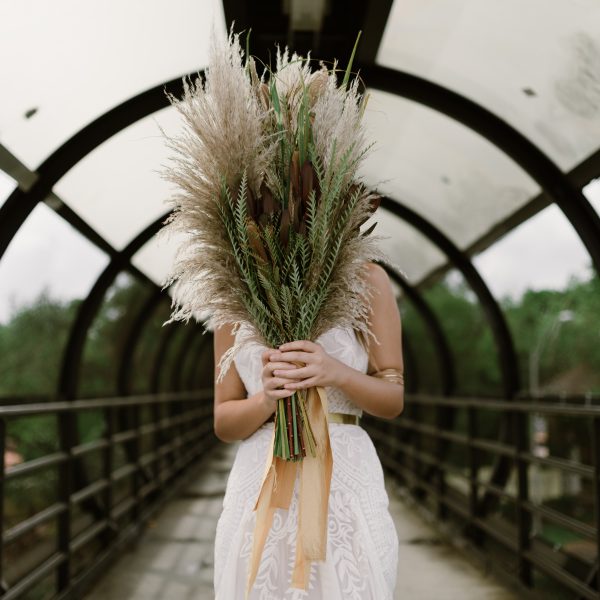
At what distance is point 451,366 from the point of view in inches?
351

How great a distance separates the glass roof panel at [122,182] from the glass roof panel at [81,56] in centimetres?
51

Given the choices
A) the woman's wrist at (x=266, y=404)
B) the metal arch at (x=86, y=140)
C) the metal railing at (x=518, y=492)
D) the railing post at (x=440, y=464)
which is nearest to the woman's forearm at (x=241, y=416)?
the woman's wrist at (x=266, y=404)

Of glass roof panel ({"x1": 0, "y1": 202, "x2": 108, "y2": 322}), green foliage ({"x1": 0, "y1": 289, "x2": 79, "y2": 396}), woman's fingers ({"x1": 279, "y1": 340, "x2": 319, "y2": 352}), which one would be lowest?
woman's fingers ({"x1": 279, "y1": 340, "x2": 319, "y2": 352})

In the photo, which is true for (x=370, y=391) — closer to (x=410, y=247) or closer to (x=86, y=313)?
(x=86, y=313)

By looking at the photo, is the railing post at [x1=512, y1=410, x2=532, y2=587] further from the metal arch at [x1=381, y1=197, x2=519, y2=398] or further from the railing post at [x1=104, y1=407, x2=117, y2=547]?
the railing post at [x1=104, y1=407, x2=117, y2=547]

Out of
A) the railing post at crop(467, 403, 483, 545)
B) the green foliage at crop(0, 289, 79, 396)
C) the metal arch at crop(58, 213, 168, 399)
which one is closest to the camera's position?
the railing post at crop(467, 403, 483, 545)

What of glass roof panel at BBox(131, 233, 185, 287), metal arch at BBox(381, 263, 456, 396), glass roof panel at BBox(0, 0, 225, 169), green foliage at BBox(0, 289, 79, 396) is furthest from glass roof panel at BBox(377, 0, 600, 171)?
green foliage at BBox(0, 289, 79, 396)

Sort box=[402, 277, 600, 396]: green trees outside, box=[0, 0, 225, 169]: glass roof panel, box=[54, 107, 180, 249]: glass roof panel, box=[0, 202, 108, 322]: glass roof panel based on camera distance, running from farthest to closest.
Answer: box=[0, 202, 108, 322]: glass roof panel
box=[402, 277, 600, 396]: green trees outside
box=[54, 107, 180, 249]: glass roof panel
box=[0, 0, 225, 169]: glass roof panel

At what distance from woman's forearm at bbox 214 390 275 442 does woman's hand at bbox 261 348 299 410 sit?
98 mm

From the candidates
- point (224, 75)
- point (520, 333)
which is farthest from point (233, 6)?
point (520, 333)

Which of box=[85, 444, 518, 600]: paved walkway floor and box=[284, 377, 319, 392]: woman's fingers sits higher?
box=[284, 377, 319, 392]: woman's fingers

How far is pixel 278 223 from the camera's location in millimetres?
1918

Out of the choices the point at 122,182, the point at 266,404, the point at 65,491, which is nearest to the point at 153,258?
the point at 122,182

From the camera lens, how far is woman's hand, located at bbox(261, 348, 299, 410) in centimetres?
190
